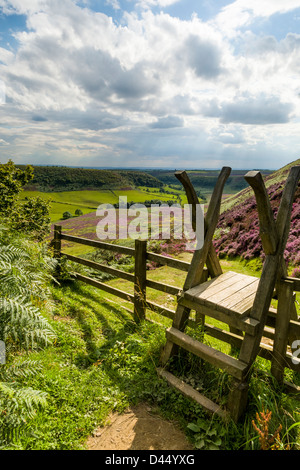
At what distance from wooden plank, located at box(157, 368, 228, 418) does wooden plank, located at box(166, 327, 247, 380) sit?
0.44 meters

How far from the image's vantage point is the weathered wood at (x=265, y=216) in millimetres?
2584

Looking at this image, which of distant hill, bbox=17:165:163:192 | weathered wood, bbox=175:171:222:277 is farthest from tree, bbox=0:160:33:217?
distant hill, bbox=17:165:163:192

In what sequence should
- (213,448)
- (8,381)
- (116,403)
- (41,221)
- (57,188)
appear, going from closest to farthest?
1. (213,448)
2. (8,381)
3. (116,403)
4. (41,221)
5. (57,188)

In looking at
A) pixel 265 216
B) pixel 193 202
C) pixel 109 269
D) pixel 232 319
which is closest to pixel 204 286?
pixel 232 319

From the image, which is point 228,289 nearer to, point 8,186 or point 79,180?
point 8,186

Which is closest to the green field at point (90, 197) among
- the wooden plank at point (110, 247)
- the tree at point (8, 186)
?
the tree at point (8, 186)

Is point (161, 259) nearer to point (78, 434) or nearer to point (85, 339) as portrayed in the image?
point (85, 339)

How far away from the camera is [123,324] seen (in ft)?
17.8

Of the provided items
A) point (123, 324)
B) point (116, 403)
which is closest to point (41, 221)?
point (123, 324)

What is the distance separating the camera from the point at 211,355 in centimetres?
300

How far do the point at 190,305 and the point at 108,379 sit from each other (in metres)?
1.72

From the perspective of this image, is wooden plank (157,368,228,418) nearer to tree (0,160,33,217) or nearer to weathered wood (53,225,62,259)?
weathered wood (53,225,62,259)

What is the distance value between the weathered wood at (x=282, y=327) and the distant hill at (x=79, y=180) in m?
64.7

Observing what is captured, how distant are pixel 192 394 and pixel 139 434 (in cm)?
76
